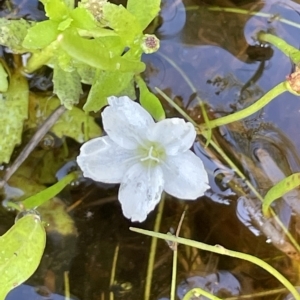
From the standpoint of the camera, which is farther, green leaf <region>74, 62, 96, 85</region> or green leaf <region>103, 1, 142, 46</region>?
green leaf <region>74, 62, 96, 85</region>

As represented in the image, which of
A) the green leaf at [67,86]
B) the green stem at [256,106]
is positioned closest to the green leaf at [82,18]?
the green leaf at [67,86]

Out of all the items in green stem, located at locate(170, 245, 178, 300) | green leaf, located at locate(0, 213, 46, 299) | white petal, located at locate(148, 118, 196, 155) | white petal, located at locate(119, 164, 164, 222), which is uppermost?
white petal, located at locate(148, 118, 196, 155)

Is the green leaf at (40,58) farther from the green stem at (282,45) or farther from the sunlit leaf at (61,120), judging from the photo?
the green stem at (282,45)

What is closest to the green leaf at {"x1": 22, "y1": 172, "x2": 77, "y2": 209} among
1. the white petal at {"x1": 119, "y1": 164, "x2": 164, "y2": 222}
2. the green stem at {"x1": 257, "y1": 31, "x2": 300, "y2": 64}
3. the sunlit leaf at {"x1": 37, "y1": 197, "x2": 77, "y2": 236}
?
the sunlit leaf at {"x1": 37, "y1": 197, "x2": 77, "y2": 236}

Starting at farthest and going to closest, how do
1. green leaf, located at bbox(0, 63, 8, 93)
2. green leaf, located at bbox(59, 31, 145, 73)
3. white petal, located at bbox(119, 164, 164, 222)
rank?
green leaf, located at bbox(0, 63, 8, 93), white petal, located at bbox(119, 164, 164, 222), green leaf, located at bbox(59, 31, 145, 73)

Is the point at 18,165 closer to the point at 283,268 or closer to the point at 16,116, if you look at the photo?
the point at 16,116

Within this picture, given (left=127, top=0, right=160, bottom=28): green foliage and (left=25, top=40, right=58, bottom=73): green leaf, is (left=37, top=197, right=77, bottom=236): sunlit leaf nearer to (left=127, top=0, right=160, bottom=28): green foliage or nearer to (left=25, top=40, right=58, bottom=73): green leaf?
(left=25, top=40, right=58, bottom=73): green leaf

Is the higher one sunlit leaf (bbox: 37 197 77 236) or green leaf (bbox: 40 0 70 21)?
green leaf (bbox: 40 0 70 21)
